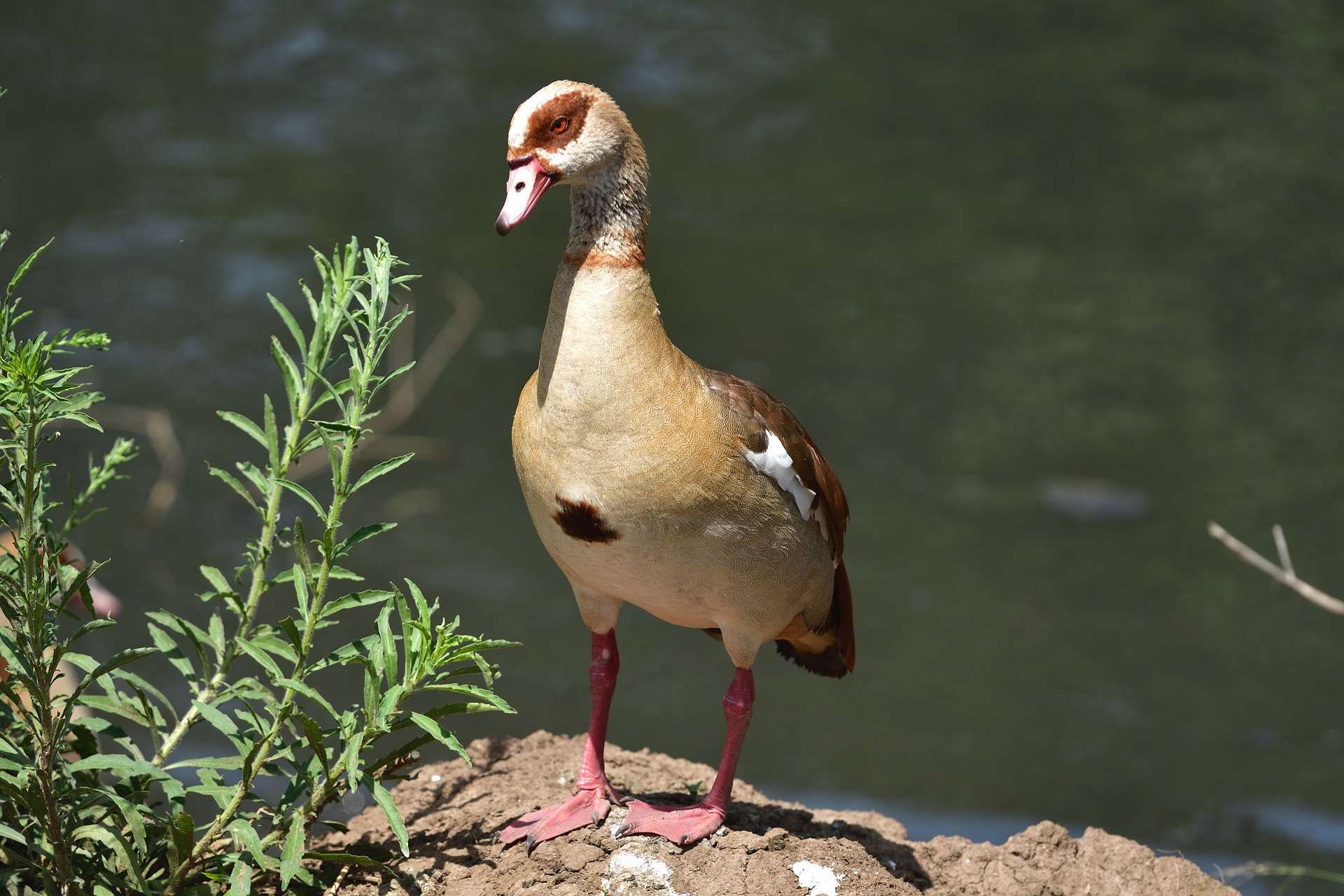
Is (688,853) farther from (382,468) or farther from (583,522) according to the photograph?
(382,468)

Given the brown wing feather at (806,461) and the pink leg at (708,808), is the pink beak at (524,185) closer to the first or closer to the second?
the brown wing feather at (806,461)

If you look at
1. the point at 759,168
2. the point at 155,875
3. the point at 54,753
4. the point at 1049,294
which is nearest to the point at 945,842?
the point at 155,875

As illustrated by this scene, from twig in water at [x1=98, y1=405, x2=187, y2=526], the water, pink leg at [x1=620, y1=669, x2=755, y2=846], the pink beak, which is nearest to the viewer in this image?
the pink beak

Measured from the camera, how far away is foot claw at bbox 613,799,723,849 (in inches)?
120

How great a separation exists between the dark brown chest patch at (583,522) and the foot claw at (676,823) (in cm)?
63

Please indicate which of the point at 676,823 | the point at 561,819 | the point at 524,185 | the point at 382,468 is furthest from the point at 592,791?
the point at 524,185

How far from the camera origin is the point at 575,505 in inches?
114

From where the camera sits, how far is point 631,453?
286cm

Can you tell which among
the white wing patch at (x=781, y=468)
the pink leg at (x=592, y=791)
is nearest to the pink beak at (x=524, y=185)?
the white wing patch at (x=781, y=468)

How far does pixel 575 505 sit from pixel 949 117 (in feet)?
18.9

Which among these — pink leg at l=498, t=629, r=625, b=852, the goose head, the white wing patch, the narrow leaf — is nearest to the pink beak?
the goose head

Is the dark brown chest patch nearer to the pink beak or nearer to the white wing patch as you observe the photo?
the white wing patch

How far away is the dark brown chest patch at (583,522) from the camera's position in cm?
290

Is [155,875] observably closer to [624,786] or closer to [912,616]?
[624,786]
